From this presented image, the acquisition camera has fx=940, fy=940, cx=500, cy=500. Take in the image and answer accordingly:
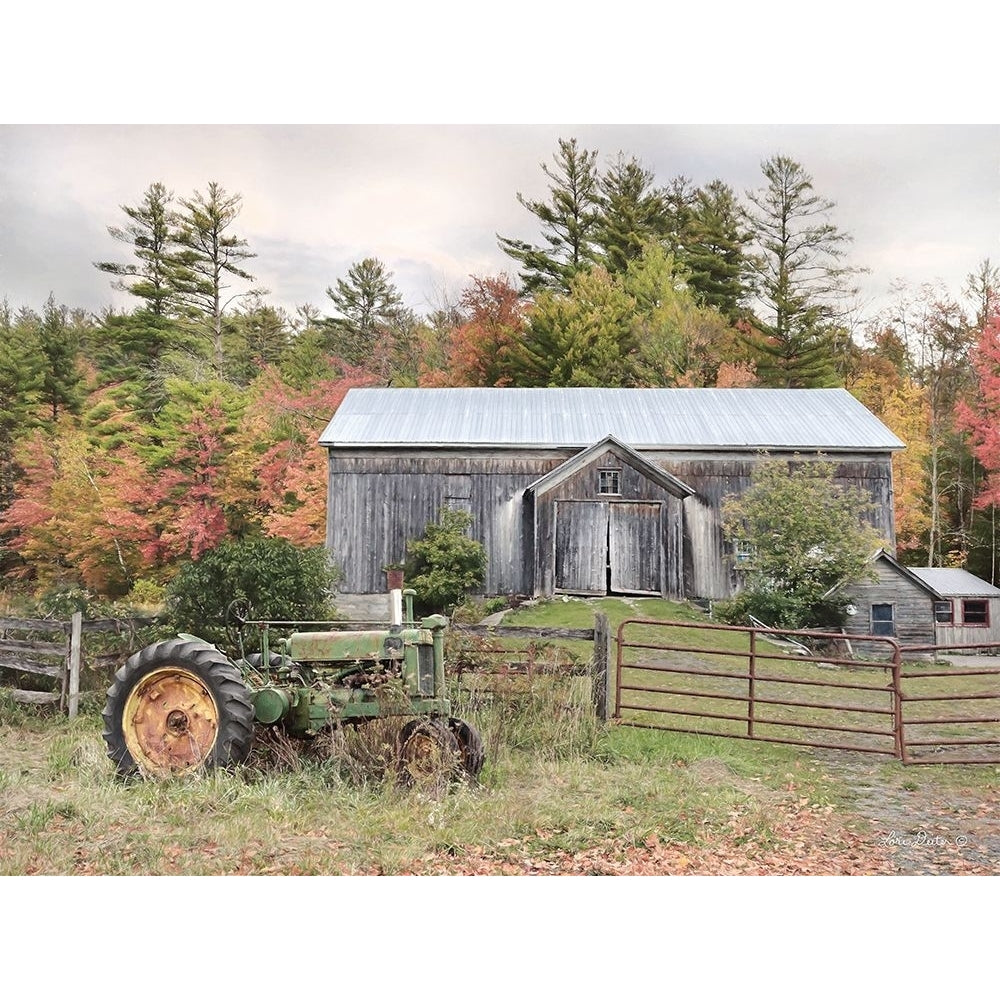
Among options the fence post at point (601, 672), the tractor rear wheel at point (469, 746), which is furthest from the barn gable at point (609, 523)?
the tractor rear wheel at point (469, 746)

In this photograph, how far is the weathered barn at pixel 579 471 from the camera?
9.14 meters

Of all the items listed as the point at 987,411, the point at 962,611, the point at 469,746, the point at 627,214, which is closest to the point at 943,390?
the point at 987,411

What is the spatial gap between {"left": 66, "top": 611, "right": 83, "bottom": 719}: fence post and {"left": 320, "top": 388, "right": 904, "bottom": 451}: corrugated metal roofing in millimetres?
2805

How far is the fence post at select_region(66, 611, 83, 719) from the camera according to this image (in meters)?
7.26

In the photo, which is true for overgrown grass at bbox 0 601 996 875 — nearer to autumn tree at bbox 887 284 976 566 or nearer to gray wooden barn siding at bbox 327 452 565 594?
autumn tree at bbox 887 284 976 566

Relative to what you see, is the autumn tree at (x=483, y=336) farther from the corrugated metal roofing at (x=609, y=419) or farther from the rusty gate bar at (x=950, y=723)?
the rusty gate bar at (x=950, y=723)

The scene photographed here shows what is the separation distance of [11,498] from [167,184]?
270 cm

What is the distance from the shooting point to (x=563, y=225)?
7.64 m

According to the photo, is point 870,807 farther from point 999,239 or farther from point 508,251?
point 508,251

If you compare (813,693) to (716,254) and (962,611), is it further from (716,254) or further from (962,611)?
(716,254)

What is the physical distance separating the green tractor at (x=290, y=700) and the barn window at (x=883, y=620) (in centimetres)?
495

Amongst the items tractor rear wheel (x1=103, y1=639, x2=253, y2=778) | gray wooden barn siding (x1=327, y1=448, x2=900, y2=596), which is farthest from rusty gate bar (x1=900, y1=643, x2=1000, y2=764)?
tractor rear wheel (x1=103, y1=639, x2=253, y2=778)

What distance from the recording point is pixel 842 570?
914 centimetres

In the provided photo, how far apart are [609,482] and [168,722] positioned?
624cm
